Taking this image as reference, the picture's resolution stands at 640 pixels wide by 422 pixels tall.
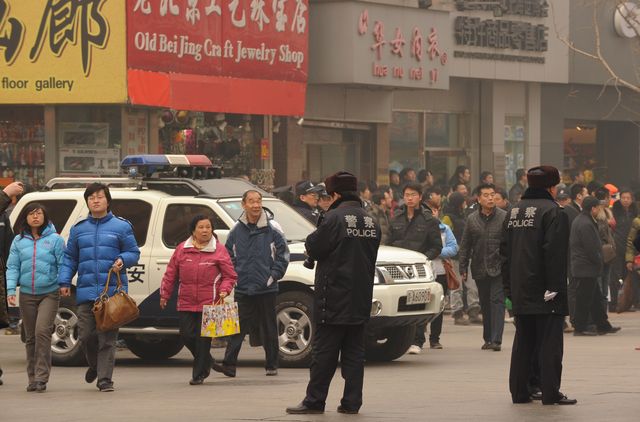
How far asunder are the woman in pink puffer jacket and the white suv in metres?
1.11

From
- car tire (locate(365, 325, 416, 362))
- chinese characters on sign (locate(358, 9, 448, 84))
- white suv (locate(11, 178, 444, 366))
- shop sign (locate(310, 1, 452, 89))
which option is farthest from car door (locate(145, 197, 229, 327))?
chinese characters on sign (locate(358, 9, 448, 84))

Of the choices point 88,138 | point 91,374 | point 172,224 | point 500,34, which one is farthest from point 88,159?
point 91,374

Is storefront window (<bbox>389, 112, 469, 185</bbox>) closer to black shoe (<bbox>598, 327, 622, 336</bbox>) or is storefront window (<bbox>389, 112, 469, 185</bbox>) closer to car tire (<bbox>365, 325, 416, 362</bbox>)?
black shoe (<bbox>598, 327, 622, 336</bbox>)

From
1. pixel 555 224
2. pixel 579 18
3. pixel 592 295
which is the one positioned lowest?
pixel 592 295

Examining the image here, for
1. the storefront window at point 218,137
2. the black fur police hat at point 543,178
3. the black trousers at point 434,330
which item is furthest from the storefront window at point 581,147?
the black fur police hat at point 543,178

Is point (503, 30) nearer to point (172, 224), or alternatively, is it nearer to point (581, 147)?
point (581, 147)

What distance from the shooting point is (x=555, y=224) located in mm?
12367

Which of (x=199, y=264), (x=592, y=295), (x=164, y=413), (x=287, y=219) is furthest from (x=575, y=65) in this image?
(x=164, y=413)

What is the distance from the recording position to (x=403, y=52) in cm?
3350

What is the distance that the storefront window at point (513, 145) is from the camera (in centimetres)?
4041

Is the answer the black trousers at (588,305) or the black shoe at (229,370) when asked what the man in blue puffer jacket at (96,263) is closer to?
the black shoe at (229,370)

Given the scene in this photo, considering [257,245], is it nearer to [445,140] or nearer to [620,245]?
[620,245]

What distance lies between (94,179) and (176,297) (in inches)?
71.6

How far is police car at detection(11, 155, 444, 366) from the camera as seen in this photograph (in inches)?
650
